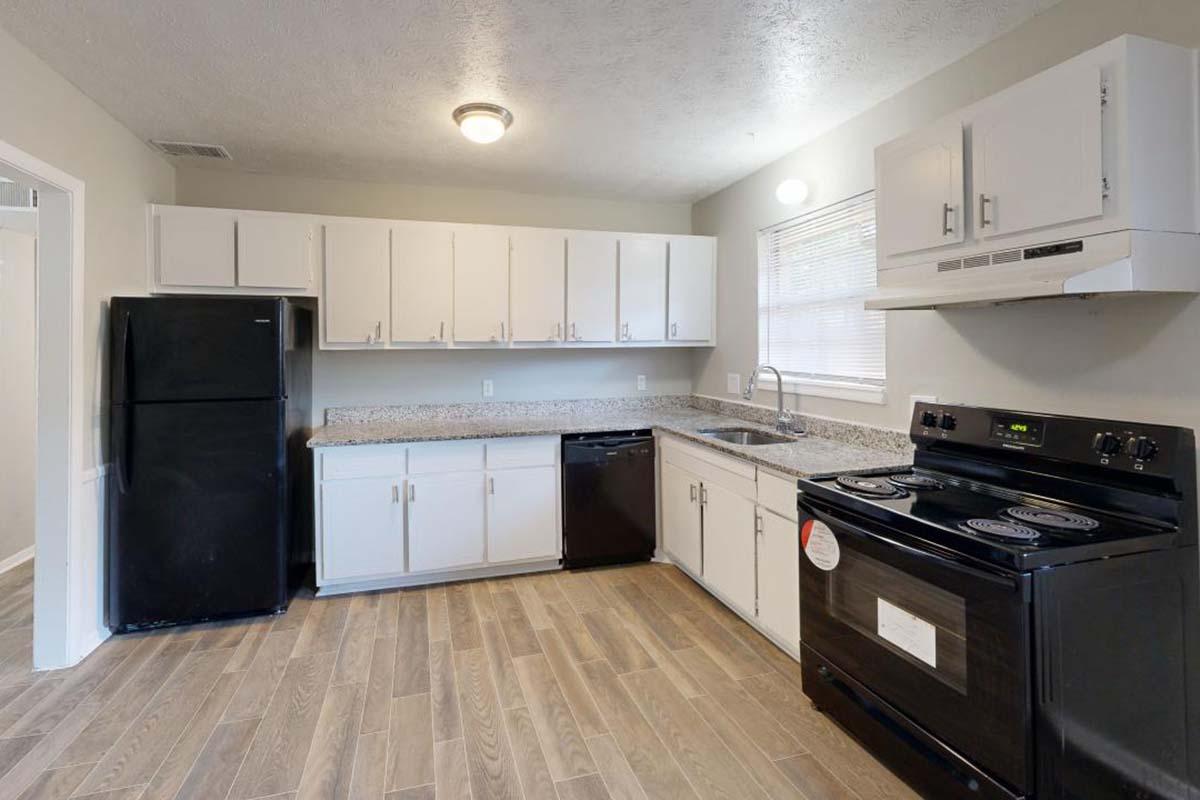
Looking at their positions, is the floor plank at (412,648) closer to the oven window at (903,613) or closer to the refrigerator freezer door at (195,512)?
the refrigerator freezer door at (195,512)

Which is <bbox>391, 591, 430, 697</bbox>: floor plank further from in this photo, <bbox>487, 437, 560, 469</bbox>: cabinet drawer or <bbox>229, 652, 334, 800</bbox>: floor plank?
<bbox>487, 437, 560, 469</bbox>: cabinet drawer

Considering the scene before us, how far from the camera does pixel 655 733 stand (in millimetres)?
2062

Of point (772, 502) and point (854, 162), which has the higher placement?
point (854, 162)

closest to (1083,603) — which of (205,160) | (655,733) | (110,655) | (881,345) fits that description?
(655,733)

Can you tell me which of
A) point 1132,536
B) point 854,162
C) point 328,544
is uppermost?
point 854,162

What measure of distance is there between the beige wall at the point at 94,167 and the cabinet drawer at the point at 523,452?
1.83m

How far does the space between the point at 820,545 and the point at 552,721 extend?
113cm

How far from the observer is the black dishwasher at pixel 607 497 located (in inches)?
140

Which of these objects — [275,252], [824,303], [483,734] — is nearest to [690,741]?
[483,734]

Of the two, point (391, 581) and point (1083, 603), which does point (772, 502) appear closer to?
point (1083, 603)

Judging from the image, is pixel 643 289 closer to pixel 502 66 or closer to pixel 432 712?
pixel 502 66

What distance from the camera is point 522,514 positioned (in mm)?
3506

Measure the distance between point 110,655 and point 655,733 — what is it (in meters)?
2.40

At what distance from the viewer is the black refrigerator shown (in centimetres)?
277
